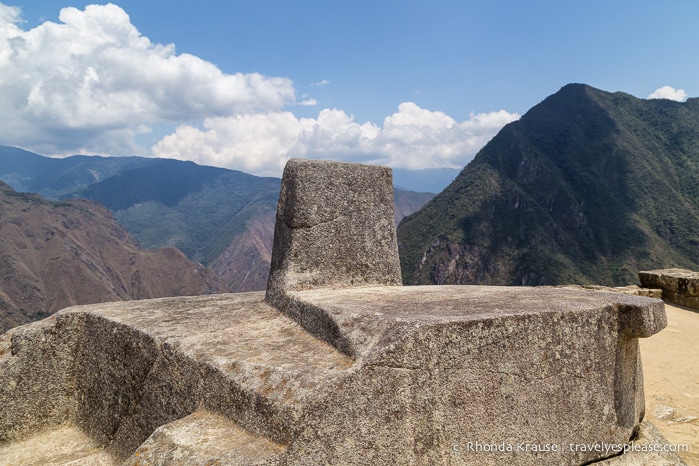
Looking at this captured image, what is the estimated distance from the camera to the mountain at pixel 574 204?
67125mm

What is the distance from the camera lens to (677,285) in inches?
404

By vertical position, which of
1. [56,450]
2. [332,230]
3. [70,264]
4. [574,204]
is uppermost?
[574,204]

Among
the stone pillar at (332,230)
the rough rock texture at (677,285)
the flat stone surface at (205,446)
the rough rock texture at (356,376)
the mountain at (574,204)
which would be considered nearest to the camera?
the flat stone surface at (205,446)

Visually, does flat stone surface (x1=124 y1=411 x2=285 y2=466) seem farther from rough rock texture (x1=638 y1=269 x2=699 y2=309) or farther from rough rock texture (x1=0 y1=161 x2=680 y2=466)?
rough rock texture (x1=638 y1=269 x2=699 y2=309)

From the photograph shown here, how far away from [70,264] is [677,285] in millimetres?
90394

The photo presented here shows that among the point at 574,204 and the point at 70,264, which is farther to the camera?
the point at 574,204

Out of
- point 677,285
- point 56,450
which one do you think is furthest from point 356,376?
point 677,285

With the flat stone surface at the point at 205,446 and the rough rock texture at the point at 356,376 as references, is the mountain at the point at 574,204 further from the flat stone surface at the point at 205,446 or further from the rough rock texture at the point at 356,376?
the flat stone surface at the point at 205,446

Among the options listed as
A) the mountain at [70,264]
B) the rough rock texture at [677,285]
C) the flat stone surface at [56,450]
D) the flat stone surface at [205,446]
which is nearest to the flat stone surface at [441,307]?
the flat stone surface at [205,446]

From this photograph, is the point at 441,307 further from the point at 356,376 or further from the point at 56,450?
the point at 56,450

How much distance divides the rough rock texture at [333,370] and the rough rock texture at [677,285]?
7822 millimetres

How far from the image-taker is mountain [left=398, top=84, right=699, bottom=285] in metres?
67.1

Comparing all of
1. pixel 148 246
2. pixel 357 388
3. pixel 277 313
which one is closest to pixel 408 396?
pixel 357 388

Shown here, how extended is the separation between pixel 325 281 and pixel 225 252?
537 feet
